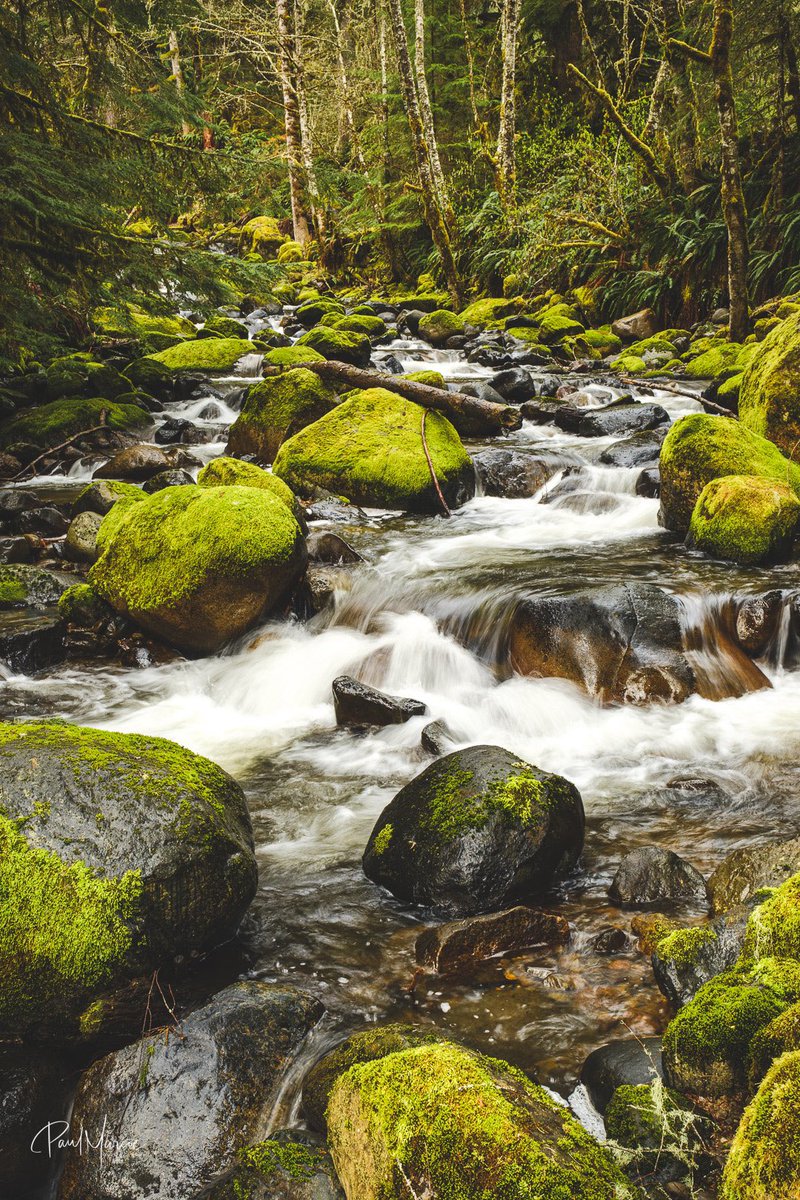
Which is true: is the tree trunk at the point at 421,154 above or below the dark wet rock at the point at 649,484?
above

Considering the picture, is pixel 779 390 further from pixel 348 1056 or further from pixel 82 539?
pixel 348 1056

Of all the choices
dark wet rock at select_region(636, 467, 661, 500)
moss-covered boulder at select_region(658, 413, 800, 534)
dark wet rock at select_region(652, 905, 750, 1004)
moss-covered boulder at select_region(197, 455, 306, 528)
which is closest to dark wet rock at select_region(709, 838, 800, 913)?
dark wet rock at select_region(652, 905, 750, 1004)

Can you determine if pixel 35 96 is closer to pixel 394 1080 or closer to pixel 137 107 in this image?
pixel 137 107

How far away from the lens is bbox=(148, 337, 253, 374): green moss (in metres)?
17.0

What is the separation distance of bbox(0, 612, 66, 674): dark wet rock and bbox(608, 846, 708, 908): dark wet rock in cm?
504

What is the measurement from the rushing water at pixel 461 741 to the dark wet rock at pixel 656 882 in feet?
0.41

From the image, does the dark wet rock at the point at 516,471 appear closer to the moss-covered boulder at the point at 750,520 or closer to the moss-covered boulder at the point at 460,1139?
the moss-covered boulder at the point at 750,520

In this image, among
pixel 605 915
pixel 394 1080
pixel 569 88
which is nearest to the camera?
pixel 394 1080

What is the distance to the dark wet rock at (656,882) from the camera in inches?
132

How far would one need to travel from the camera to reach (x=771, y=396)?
8.28 meters

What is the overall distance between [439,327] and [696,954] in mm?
18295

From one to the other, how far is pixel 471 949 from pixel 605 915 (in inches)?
26.5

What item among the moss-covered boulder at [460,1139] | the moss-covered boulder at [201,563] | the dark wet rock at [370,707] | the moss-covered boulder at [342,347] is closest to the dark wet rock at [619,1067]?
the moss-covered boulder at [460,1139]

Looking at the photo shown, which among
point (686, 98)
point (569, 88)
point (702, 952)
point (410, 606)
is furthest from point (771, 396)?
point (569, 88)
